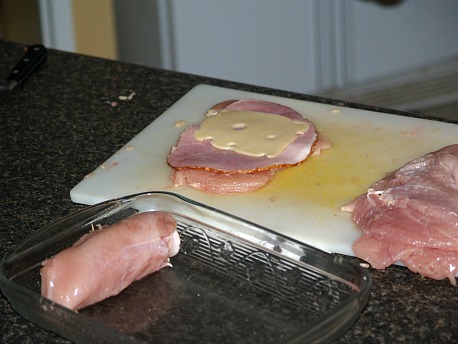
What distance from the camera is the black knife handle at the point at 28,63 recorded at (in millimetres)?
1971

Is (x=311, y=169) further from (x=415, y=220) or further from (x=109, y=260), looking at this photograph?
(x=109, y=260)

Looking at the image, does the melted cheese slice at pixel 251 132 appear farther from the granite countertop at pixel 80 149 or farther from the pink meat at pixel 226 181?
the granite countertop at pixel 80 149

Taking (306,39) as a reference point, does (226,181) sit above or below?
above

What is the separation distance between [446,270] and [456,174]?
183 mm

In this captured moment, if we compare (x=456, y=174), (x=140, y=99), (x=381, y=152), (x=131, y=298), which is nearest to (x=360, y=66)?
(x=140, y=99)

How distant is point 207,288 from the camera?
1237mm

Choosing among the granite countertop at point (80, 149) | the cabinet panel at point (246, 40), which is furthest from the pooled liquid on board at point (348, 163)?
the cabinet panel at point (246, 40)

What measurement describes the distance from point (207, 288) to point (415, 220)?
31 cm

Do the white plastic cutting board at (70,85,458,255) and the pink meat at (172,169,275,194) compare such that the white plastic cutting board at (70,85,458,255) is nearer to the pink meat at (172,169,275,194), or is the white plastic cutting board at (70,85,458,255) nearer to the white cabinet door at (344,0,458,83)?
the pink meat at (172,169,275,194)

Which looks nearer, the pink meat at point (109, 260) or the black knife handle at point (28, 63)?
the pink meat at point (109, 260)

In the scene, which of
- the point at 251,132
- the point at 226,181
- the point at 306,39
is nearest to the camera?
the point at 226,181

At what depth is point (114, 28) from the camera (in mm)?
3514

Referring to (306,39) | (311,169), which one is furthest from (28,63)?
(306,39)

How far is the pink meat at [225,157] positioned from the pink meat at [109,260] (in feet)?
0.74
